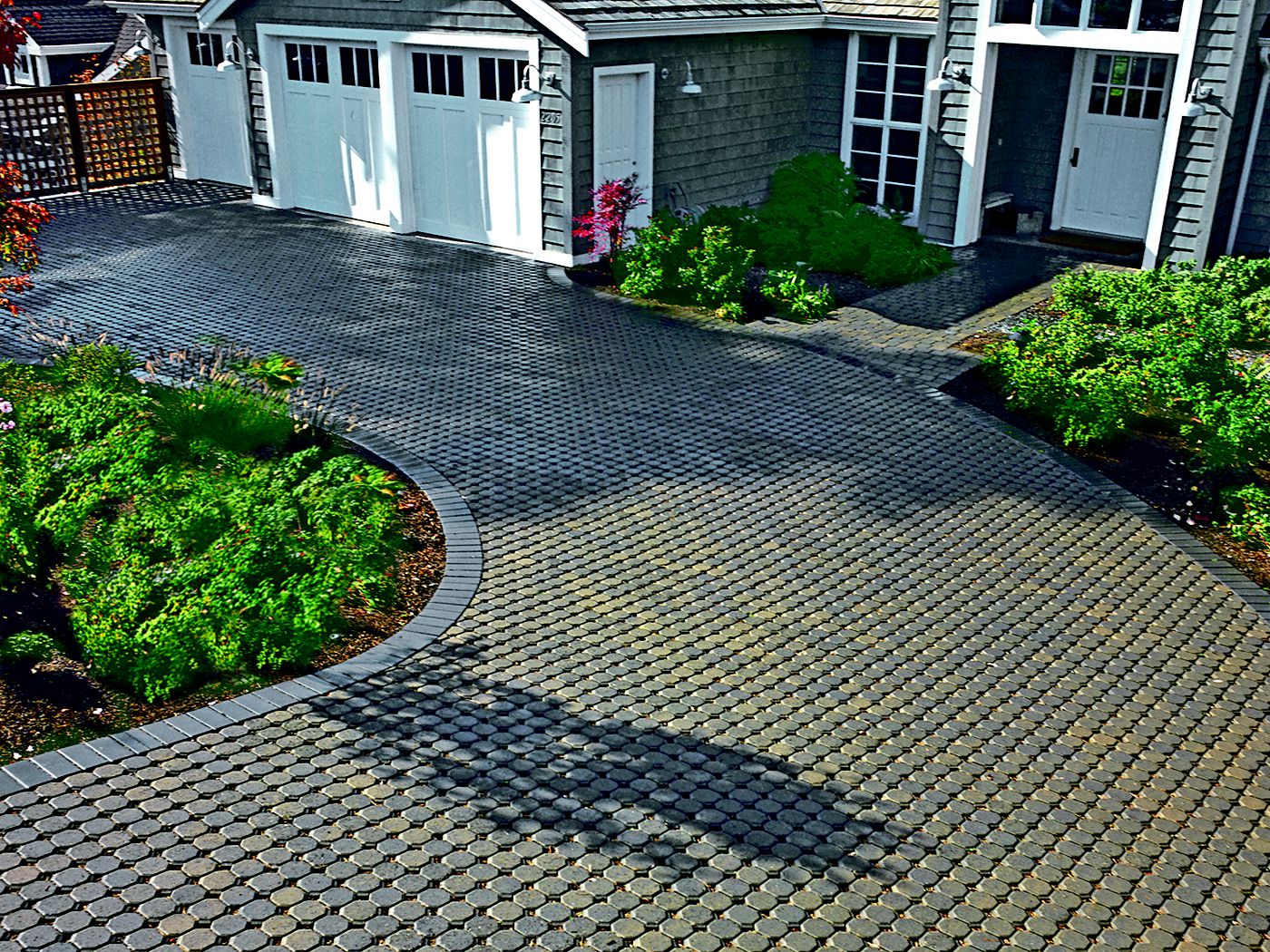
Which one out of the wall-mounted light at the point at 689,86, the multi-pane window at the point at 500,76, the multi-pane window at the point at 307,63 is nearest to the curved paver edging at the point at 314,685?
the multi-pane window at the point at 500,76

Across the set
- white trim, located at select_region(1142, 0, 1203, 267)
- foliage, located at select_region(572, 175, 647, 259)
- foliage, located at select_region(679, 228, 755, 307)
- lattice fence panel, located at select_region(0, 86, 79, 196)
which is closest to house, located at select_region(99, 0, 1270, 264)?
white trim, located at select_region(1142, 0, 1203, 267)

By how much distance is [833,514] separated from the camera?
8789mm

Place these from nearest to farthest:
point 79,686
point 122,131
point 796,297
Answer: point 79,686, point 796,297, point 122,131

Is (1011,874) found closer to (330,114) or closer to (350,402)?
(350,402)

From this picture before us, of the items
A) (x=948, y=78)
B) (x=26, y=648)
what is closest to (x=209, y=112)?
(x=948, y=78)

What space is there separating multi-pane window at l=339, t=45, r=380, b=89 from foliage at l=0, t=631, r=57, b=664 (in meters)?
11.5

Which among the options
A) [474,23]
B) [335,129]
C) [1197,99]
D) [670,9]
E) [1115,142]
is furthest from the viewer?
[335,129]

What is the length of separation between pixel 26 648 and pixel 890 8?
1348 centimetres

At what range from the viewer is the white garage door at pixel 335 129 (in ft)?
54.6

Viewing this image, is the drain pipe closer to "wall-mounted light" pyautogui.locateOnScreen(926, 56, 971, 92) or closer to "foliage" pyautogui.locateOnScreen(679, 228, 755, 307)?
"wall-mounted light" pyautogui.locateOnScreen(926, 56, 971, 92)

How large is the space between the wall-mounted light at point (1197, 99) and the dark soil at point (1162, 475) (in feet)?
14.9

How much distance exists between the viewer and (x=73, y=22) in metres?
26.6

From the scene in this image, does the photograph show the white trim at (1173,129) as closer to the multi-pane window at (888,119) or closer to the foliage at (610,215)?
the multi-pane window at (888,119)

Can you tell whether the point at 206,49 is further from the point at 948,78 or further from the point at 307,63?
the point at 948,78
